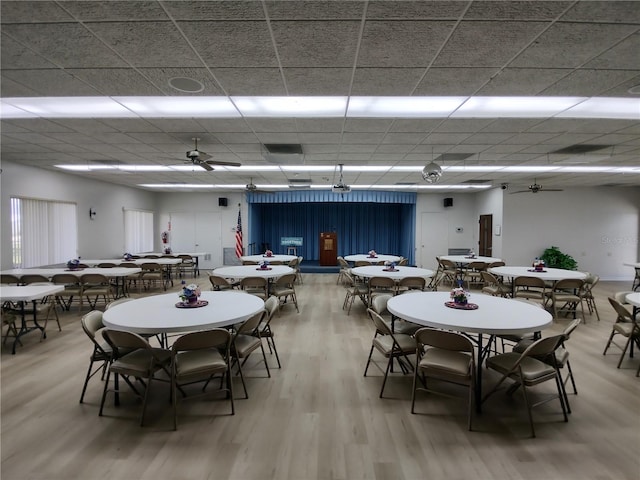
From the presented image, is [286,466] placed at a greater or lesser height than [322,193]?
lesser

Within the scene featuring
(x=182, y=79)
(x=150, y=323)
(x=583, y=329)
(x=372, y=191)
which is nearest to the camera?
(x=150, y=323)

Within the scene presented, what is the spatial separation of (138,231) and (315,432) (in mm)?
11328

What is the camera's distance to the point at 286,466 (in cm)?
212

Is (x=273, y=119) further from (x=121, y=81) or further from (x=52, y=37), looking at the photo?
(x=52, y=37)

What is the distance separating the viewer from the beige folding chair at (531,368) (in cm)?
238

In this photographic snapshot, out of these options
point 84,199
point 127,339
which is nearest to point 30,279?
point 84,199

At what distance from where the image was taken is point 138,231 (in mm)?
11430

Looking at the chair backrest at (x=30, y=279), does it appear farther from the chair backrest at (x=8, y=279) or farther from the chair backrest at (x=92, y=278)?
the chair backrest at (x=92, y=278)

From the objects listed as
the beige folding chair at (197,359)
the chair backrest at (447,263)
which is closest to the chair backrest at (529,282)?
the chair backrest at (447,263)

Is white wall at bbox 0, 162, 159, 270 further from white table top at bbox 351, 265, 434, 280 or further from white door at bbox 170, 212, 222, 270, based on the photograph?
white table top at bbox 351, 265, 434, 280

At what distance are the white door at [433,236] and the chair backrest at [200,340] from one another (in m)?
11.1

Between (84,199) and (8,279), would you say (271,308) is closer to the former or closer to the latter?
(8,279)

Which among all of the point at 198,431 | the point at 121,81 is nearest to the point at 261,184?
the point at 121,81

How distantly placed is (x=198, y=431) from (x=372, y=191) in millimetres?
10060
